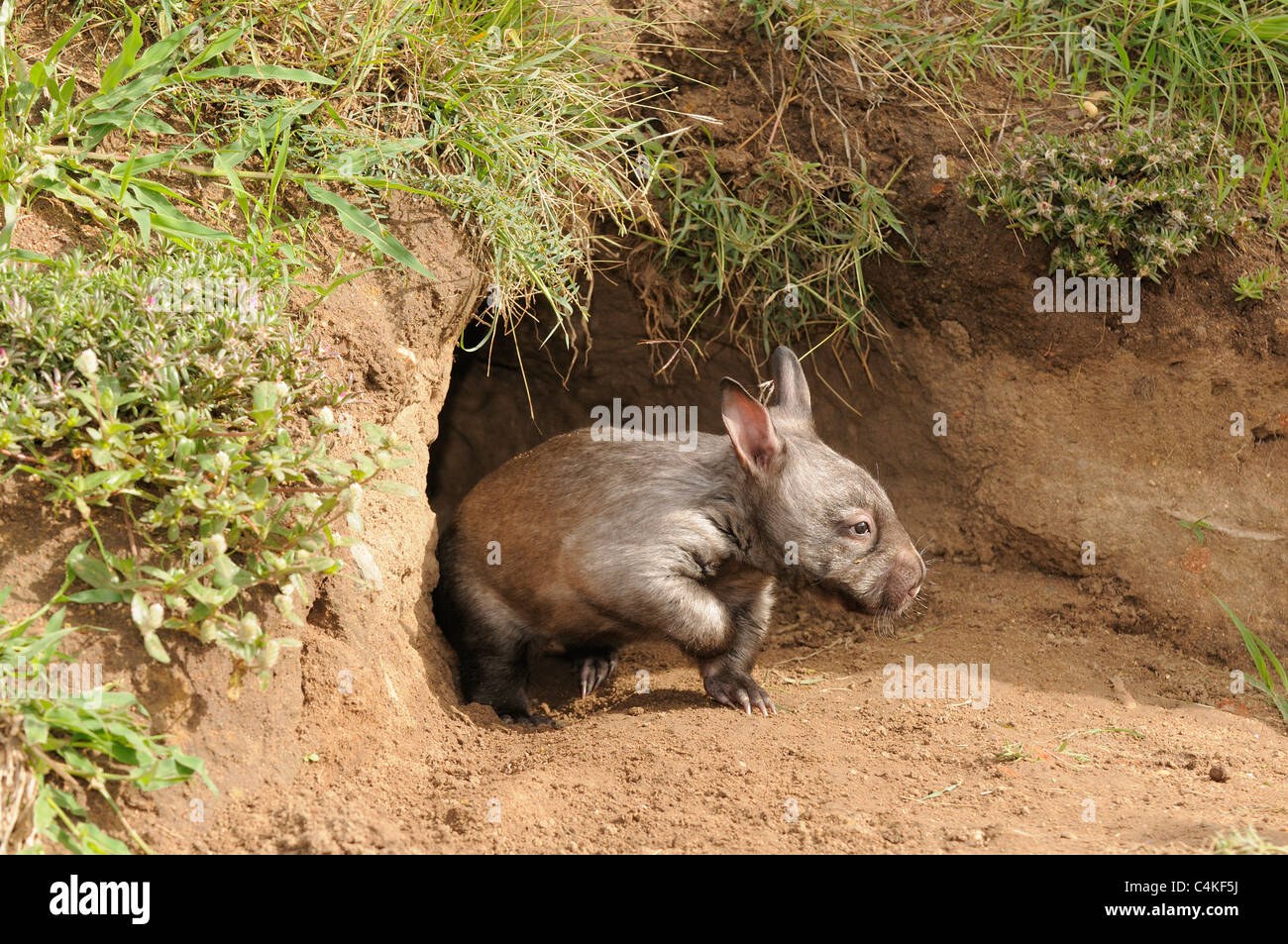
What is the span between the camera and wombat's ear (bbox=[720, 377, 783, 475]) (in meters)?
4.94

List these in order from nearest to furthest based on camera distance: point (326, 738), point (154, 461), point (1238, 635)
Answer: point (154, 461), point (326, 738), point (1238, 635)

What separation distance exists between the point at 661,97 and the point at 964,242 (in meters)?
1.73

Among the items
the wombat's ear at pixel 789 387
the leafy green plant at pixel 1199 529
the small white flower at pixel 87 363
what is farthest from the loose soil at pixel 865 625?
the wombat's ear at pixel 789 387

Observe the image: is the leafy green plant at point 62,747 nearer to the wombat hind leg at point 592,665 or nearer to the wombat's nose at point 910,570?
the wombat hind leg at point 592,665

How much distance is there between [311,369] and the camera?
12.9ft

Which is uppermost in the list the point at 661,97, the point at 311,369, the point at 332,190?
the point at 661,97

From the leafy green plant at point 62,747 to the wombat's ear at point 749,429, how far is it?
8.60ft

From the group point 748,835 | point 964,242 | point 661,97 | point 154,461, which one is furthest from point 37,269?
point 964,242

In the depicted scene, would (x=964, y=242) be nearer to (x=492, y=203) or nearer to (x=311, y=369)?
(x=492, y=203)

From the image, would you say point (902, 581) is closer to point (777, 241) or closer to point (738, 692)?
point (738, 692)

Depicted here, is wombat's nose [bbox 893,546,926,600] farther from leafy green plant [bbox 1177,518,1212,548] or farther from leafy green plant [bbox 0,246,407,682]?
leafy green plant [bbox 0,246,407,682]

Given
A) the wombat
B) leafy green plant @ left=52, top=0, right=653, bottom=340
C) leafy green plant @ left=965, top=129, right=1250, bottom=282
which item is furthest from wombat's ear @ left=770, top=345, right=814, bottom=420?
leafy green plant @ left=965, top=129, right=1250, bottom=282

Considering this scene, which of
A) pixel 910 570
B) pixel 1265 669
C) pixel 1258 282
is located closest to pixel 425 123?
pixel 910 570

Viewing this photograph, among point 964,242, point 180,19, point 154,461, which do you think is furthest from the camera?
point 964,242
